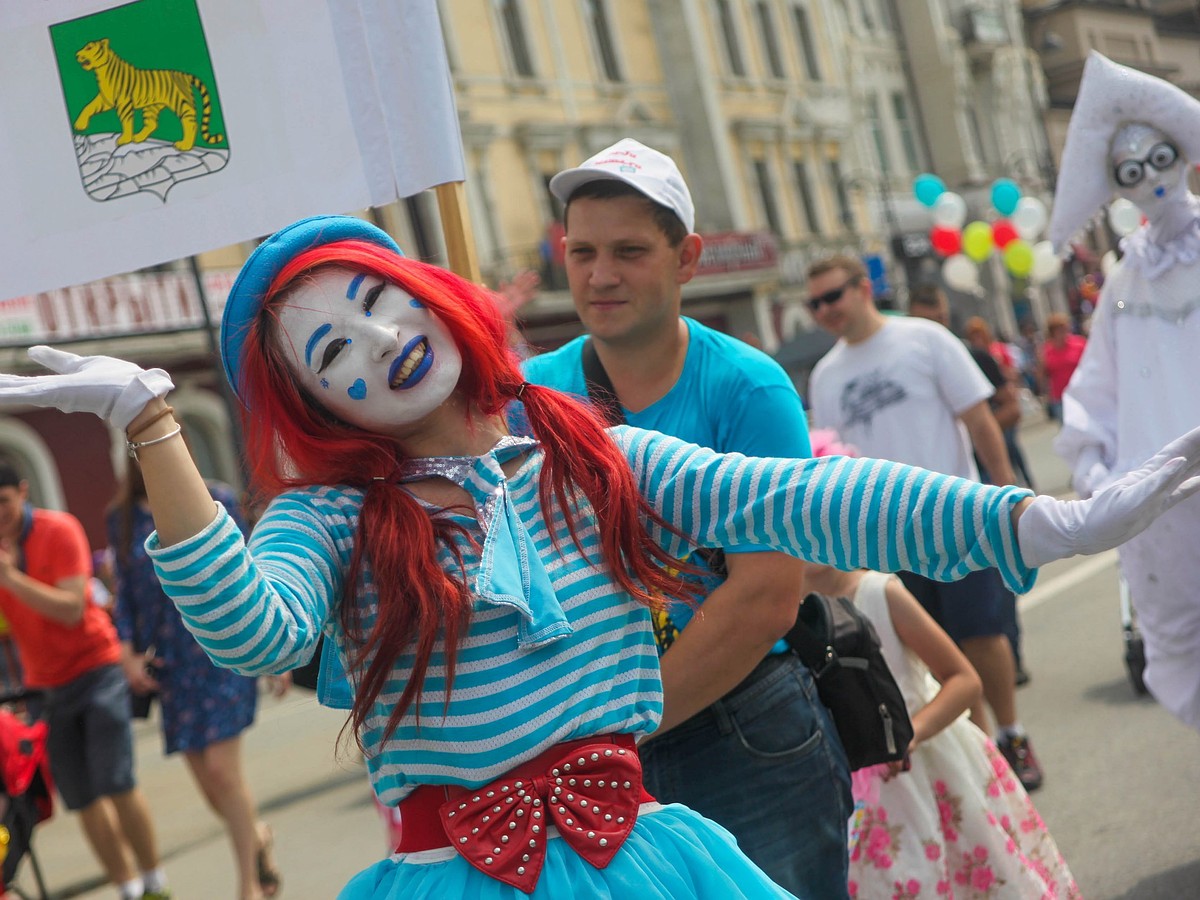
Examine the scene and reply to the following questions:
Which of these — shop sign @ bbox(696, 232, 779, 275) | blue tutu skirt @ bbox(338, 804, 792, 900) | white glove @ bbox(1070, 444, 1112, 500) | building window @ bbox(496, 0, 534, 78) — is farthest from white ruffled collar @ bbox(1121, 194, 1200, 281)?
shop sign @ bbox(696, 232, 779, 275)

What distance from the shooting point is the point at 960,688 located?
4035 mm

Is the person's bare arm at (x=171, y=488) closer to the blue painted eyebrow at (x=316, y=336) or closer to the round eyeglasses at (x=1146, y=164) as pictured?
the blue painted eyebrow at (x=316, y=336)

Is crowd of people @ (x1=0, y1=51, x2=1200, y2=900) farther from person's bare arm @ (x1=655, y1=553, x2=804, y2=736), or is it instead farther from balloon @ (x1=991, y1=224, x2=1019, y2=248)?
balloon @ (x1=991, y1=224, x2=1019, y2=248)

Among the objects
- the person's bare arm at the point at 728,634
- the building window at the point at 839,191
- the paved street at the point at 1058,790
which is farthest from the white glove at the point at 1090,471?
the building window at the point at 839,191

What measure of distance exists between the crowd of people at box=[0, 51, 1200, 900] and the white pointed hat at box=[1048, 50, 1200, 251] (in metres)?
1.94

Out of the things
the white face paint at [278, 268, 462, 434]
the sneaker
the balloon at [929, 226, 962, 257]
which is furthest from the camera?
the balloon at [929, 226, 962, 257]

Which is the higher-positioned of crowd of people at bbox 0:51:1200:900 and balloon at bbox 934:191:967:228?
balloon at bbox 934:191:967:228

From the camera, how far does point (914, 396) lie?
20.3ft

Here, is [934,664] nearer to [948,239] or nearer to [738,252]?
[948,239]

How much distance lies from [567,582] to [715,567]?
735 mm

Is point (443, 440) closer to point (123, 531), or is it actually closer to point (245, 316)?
point (245, 316)

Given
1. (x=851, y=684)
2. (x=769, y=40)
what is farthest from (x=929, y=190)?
(x=851, y=684)

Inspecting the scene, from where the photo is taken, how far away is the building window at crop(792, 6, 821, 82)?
3991cm

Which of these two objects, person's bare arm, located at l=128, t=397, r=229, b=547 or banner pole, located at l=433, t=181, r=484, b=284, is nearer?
person's bare arm, located at l=128, t=397, r=229, b=547
